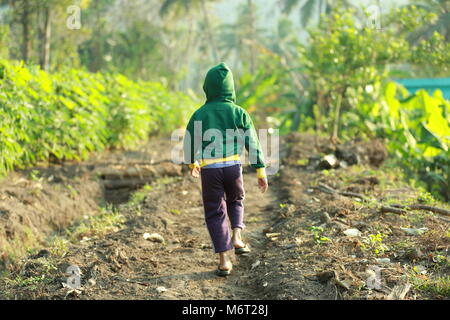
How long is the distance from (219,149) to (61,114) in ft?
13.7

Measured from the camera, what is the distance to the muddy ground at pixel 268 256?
350 cm

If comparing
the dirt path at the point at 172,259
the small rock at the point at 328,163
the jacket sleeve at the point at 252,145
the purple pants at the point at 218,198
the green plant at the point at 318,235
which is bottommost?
the dirt path at the point at 172,259

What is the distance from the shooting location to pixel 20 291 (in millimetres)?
3602

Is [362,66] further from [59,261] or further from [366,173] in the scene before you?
[59,261]

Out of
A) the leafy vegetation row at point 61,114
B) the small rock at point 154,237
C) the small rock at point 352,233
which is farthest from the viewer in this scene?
the leafy vegetation row at point 61,114

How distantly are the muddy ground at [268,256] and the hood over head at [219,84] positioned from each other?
4.54ft

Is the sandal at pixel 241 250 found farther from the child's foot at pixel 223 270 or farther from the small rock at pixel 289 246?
the child's foot at pixel 223 270

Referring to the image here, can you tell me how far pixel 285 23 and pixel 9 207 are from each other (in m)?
59.2

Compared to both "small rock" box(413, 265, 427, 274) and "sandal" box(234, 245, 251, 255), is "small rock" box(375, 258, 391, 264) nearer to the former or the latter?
"small rock" box(413, 265, 427, 274)

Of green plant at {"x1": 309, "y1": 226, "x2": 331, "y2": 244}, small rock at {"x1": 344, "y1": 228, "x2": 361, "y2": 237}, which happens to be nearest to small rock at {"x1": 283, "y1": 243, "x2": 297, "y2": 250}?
green plant at {"x1": 309, "y1": 226, "x2": 331, "y2": 244}

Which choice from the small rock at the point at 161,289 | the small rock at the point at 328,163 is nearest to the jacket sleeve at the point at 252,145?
the small rock at the point at 161,289

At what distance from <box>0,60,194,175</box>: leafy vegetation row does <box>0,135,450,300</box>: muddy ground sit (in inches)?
45.6

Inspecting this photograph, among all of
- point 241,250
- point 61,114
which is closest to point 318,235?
point 241,250
